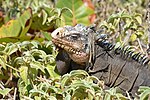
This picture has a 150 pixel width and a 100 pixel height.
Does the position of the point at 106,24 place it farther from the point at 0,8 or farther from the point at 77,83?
the point at 0,8

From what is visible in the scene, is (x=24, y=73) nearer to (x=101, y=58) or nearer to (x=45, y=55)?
(x=45, y=55)

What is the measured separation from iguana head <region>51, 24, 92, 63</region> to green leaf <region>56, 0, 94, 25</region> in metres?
0.91

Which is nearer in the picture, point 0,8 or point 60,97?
point 60,97

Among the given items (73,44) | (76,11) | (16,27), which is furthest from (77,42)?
(76,11)

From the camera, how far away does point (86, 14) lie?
409cm

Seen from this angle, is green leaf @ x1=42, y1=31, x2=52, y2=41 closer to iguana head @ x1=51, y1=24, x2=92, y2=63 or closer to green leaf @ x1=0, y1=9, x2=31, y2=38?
green leaf @ x1=0, y1=9, x2=31, y2=38

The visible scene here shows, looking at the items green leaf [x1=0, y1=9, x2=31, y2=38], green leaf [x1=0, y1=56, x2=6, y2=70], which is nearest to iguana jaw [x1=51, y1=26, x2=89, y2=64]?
green leaf [x1=0, y1=56, x2=6, y2=70]

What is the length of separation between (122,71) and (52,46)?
1.59ft

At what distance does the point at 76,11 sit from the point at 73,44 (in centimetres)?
111

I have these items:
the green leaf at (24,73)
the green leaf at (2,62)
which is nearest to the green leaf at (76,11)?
the green leaf at (2,62)

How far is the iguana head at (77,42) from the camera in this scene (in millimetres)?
2951

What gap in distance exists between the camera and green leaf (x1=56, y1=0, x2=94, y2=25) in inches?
155

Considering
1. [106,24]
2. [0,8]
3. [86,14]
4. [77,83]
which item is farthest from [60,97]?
[0,8]

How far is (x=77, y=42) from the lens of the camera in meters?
2.98
